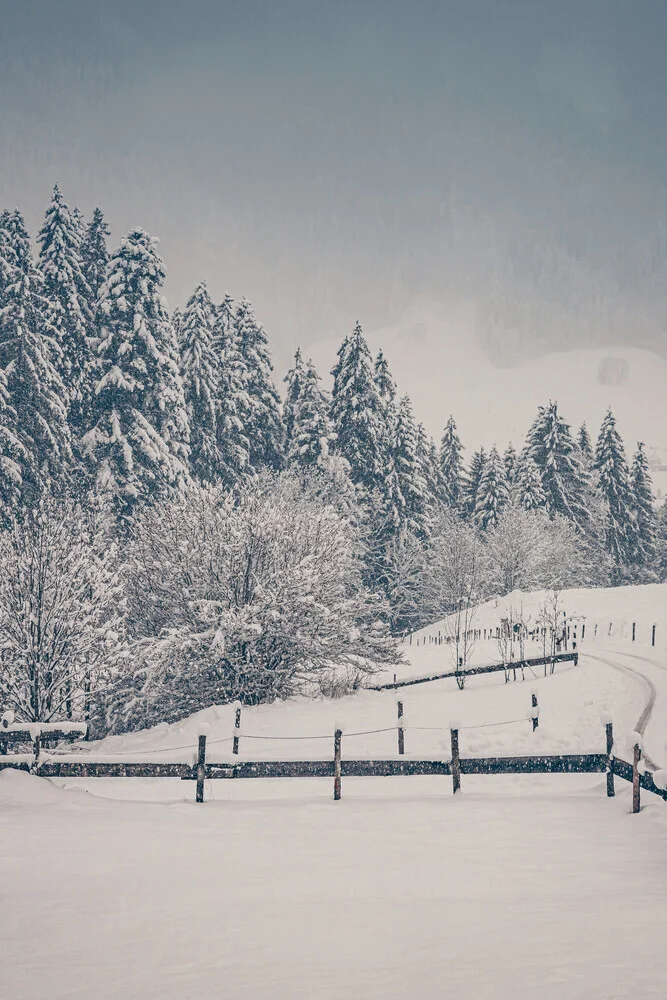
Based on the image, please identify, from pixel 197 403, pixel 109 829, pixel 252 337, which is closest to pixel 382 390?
pixel 252 337

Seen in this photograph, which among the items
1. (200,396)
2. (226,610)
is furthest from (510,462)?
(226,610)

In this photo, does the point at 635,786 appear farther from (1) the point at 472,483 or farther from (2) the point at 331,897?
(1) the point at 472,483

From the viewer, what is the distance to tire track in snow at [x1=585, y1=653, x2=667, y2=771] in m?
15.7

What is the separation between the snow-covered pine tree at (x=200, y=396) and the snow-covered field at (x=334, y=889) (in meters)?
28.6

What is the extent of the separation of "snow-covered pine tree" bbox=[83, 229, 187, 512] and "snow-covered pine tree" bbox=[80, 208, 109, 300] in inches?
329

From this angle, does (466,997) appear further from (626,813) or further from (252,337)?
(252,337)

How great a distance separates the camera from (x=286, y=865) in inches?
303

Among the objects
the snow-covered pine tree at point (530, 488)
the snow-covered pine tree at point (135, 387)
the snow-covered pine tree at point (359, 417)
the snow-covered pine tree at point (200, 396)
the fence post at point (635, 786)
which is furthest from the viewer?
the snow-covered pine tree at point (530, 488)

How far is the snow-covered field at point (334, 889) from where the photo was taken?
4770mm

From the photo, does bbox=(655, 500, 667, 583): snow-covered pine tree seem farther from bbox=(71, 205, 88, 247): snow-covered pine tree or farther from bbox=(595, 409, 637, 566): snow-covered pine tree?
bbox=(71, 205, 88, 247): snow-covered pine tree

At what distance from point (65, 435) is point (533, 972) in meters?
31.7

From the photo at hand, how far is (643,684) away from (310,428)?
26263mm

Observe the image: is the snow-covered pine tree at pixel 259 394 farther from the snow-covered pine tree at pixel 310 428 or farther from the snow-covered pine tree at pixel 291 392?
the snow-covered pine tree at pixel 310 428

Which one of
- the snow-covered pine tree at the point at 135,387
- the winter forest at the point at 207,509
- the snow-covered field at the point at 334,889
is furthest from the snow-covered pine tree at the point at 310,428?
the snow-covered field at the point at 334,889
